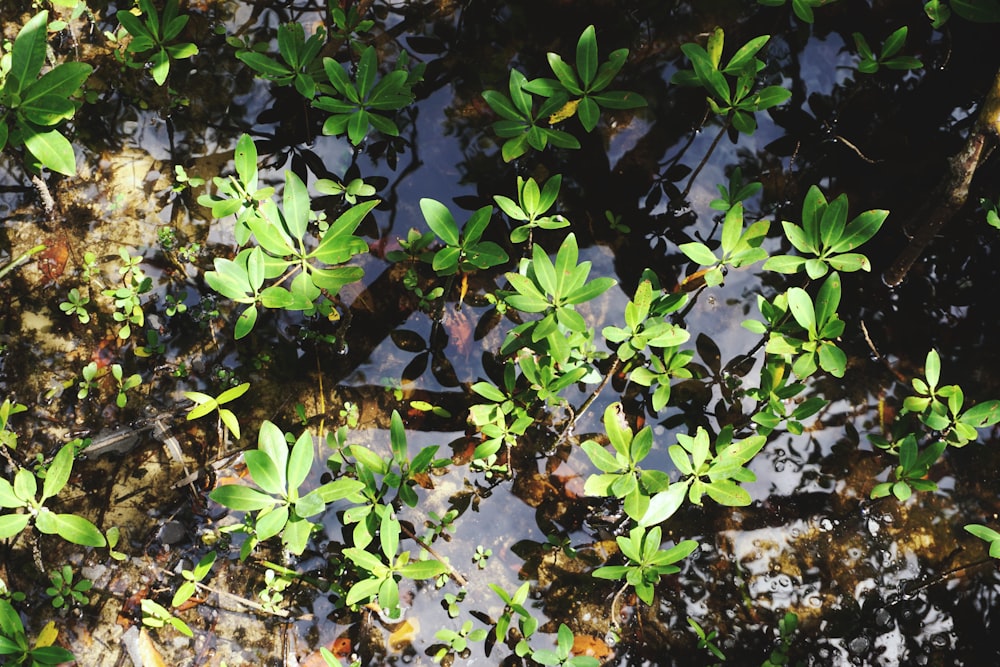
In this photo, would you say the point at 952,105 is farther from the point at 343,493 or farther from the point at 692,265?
the point at 343,493

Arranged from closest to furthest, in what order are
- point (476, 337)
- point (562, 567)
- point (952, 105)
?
point (562, 567) < point (476, 337) < point (952, 105)

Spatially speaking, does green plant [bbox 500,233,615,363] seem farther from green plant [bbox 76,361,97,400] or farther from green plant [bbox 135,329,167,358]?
green plant [bbox 76,361,97,400]

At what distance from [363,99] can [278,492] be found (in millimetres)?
1767

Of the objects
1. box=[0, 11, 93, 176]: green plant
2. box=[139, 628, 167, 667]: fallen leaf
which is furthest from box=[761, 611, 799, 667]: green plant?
box=[0, 11, 93, 176]: green plant

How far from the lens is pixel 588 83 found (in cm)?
305

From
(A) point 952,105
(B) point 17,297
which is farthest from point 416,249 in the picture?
(A) point 952,105

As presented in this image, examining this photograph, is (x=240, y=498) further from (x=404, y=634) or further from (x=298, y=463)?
(x=404, y=634)

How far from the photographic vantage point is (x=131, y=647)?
271cm

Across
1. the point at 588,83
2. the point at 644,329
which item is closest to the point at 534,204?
the point at 588,83

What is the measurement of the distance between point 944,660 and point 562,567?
1624mm

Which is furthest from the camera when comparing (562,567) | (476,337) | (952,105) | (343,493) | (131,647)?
(952,105)

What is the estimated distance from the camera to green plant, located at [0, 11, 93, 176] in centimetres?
243

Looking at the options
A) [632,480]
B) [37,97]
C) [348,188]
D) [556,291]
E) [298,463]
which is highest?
[37,97]

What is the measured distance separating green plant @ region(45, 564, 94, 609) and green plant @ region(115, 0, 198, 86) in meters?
2.11
